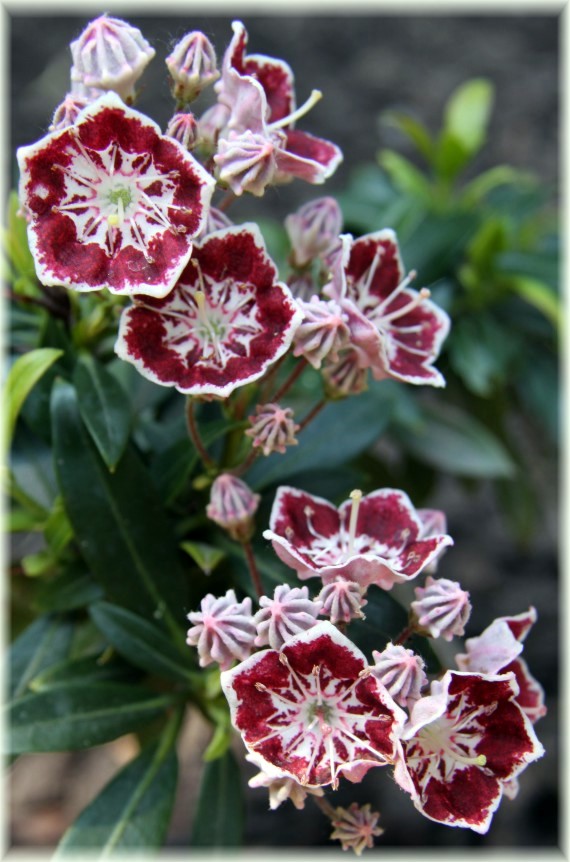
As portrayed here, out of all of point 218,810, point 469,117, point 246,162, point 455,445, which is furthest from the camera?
point 469,117

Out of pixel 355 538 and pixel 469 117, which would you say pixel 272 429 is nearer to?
pixel 355 538

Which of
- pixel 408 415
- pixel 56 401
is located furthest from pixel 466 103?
pixel 56 401

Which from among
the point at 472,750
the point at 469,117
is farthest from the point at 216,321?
the point at 469,117

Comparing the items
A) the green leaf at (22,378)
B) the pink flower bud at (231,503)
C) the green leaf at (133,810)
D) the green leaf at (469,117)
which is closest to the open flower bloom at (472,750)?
the pink flower bud at (231,503)

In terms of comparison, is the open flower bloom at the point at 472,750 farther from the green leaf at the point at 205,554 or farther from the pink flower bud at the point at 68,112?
the pink flower bud at the point at 68,112

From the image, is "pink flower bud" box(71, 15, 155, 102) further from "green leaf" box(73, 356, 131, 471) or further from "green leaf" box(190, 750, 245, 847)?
"green leaf" box(190, 750, 245, 847)

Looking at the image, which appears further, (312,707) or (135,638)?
(135,638)

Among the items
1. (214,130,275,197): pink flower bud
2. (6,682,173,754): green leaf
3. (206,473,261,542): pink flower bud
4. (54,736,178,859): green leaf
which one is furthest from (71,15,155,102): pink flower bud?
(54,736,178,859): green leaf
